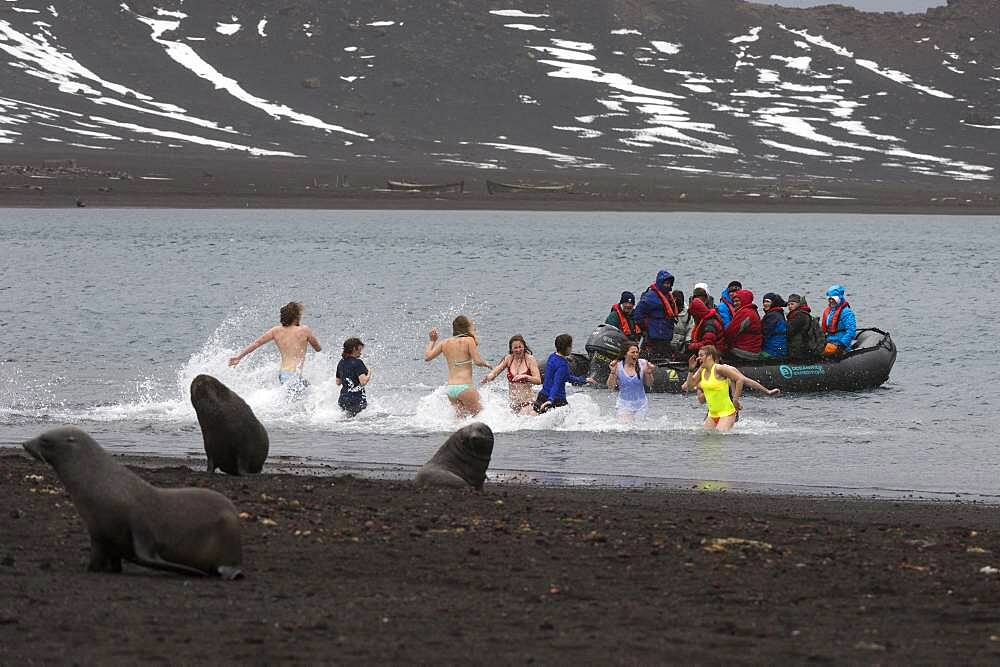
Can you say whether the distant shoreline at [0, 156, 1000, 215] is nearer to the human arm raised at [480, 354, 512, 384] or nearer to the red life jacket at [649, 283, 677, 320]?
the red life jacket at [649, 283, 677, 320]

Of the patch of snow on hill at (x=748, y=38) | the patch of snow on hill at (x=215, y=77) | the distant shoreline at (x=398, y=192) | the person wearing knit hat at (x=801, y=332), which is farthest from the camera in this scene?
the patch of snow on hill at (x=748, y=38)

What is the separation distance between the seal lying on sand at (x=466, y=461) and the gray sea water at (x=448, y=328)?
2.35m

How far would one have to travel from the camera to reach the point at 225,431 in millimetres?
13359

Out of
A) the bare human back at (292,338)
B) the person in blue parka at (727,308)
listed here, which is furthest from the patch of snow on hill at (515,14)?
the bare human back at (292,338)

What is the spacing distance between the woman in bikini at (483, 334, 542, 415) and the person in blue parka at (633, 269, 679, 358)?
464cm

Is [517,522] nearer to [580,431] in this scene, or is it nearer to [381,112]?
[580,431]

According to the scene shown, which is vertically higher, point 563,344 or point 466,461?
point 563,344

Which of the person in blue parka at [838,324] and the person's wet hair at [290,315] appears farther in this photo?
the person in blue parka at [838,324]

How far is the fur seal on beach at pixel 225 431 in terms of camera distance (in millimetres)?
13367

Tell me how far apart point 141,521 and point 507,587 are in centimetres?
215

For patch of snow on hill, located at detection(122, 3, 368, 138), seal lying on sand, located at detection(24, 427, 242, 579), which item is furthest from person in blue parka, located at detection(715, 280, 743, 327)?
patch of snow on hill, located at detection(122, 3, 368, 138)

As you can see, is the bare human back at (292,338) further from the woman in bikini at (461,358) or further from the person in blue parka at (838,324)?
the person in blue parka at (838,324)

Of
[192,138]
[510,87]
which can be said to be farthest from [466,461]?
[510,87]

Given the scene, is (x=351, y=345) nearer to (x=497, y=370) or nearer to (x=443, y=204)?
(x=497, y=370)
